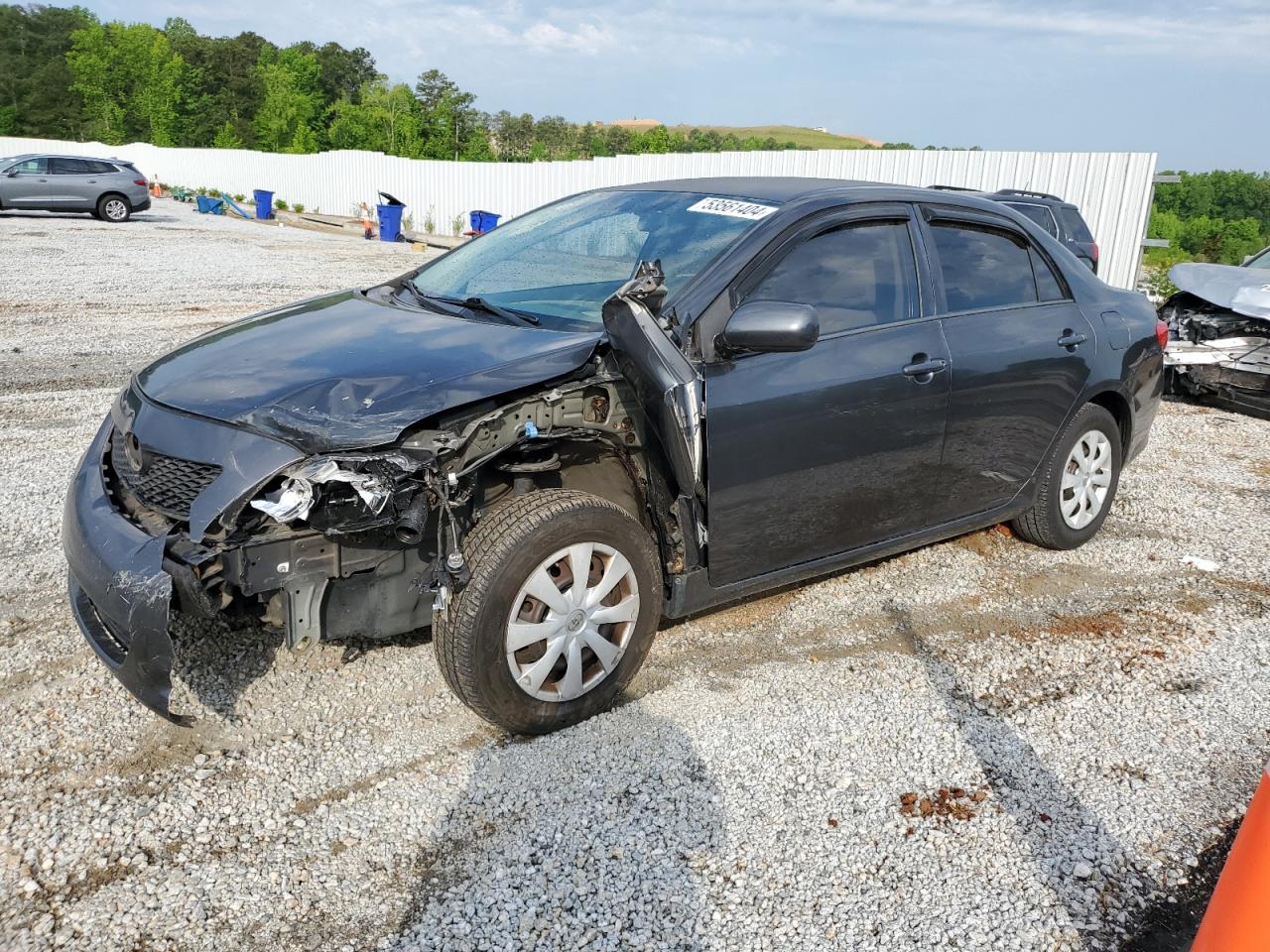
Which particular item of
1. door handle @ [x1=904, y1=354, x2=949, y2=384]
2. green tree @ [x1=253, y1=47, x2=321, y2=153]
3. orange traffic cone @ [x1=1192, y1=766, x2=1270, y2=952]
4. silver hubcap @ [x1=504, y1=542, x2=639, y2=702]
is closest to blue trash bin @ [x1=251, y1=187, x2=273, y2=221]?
door handle @ [x1=904, y1=354, x2=949, y2=384]

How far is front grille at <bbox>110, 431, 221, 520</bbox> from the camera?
121 inches

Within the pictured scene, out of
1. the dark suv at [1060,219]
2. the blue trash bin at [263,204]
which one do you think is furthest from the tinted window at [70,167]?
the dark suv at [1060,219]

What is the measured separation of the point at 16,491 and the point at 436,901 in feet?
13.9

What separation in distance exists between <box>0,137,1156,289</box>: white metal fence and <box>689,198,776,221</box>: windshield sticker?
13658 millimetres

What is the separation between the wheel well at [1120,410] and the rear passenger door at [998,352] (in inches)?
13.3

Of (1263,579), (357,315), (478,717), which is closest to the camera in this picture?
(478,717)

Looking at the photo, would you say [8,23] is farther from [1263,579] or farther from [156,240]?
[1263,579]

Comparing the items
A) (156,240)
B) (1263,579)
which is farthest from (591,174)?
(1263,579)

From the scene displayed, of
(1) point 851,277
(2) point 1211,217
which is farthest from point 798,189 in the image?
(2) point 1211,217

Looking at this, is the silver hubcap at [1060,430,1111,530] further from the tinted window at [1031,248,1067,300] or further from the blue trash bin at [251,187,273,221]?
the blue trash bin at [251,187,273,221]

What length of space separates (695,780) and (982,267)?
108 inches

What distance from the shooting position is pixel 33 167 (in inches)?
948

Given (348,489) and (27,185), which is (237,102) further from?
(348,489)

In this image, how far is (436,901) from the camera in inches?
106
